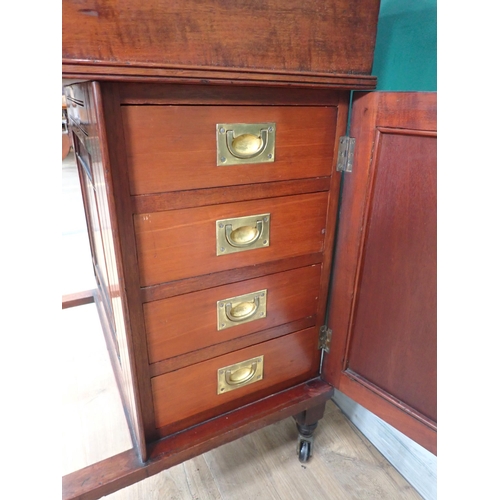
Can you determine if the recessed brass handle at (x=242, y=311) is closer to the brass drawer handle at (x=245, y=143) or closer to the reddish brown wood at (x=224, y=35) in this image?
the brass drawer handle at (x=245, y=143)

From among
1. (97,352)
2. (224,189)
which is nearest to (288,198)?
(224,189)

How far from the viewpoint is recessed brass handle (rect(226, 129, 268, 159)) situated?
0.67 meters

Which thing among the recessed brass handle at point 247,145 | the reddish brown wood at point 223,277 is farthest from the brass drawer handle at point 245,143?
the reddish brown wood at point 223,277

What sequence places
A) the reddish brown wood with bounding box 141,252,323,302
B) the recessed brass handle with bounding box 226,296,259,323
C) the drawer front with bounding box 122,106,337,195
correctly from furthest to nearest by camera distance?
the recessed brass handle with bounding box 226,296,259,323 < the reddish brown wood with bounding box 141,252,323,302 < the drawer front with bounding box 122,106,337,195

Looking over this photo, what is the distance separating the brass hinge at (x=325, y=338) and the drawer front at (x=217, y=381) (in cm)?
1

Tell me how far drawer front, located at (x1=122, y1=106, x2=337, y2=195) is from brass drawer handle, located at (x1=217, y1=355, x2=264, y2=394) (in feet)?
1.33

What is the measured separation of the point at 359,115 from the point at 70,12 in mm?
494

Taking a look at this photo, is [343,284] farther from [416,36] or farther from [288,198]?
[416,36]

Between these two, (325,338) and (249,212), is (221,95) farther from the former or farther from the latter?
(325,338)

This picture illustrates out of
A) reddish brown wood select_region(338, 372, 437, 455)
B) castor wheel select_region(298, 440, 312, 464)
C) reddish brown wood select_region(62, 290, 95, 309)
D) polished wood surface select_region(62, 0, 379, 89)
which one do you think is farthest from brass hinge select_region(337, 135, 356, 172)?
reddish brown wood select_region(62, 290, 95, 309)

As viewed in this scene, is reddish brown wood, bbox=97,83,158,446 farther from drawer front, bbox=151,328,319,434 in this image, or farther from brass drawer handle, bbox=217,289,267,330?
brass drawer handle, bbox=217,289,267,330

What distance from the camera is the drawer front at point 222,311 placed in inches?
28.9

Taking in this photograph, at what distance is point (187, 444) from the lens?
0.81 meters
